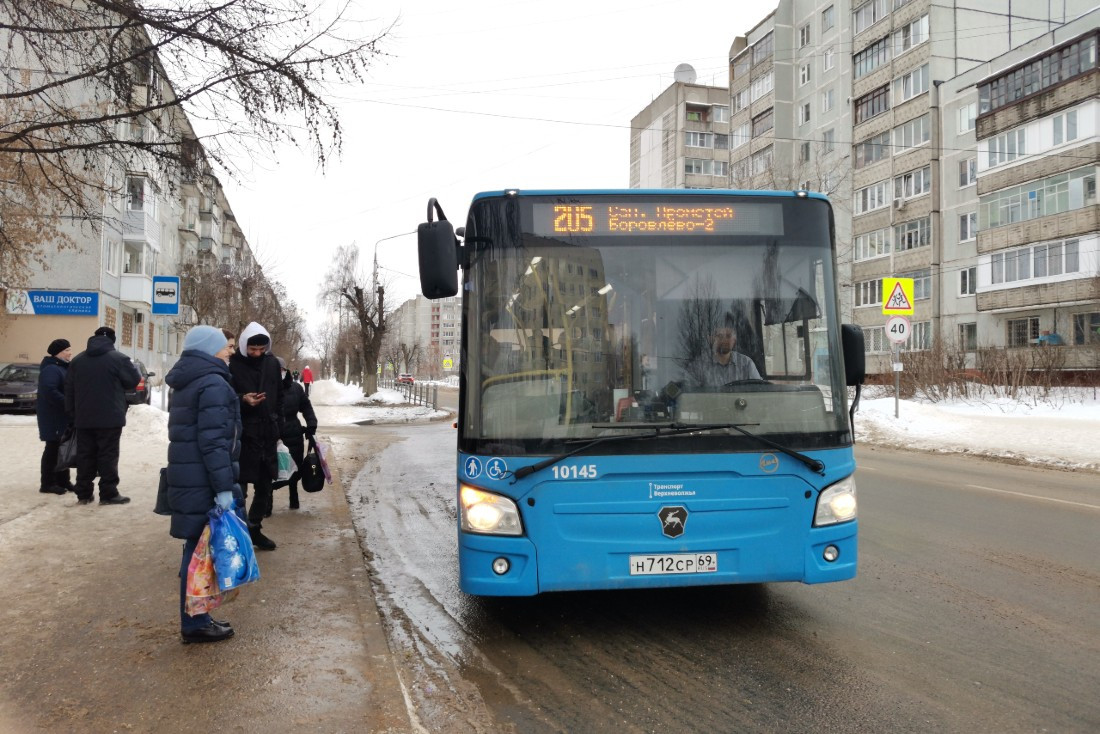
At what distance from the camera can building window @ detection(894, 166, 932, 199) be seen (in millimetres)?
44000

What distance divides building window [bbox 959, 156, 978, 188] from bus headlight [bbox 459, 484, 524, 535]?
43336 millimetres

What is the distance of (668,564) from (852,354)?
1.85 m

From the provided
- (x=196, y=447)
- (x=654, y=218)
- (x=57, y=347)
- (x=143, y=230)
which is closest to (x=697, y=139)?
(x=143, y=230)

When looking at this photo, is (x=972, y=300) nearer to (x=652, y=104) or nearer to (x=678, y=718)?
(x=678, y=718)

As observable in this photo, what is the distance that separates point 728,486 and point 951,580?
259 centimetres

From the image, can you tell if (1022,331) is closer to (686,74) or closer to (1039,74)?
(1039,74)

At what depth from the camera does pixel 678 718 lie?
3.69 m

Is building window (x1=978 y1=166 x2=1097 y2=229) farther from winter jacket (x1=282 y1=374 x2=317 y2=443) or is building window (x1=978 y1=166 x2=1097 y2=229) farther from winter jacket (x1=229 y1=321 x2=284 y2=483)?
winter jacket (x1=229 y1=321 x2=284 y2=483)

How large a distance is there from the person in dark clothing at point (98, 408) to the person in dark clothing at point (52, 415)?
1.51 ft

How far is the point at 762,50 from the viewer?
60062mm

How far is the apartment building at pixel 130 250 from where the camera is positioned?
285 inches

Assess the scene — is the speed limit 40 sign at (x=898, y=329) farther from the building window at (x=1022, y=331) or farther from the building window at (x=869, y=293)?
the building window at (x=869, y=293)

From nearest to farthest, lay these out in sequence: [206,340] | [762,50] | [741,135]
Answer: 1. [206,340]
2. [762,50]
3. [741,135]

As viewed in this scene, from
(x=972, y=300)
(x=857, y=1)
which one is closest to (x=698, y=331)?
(x=972, y=300)
